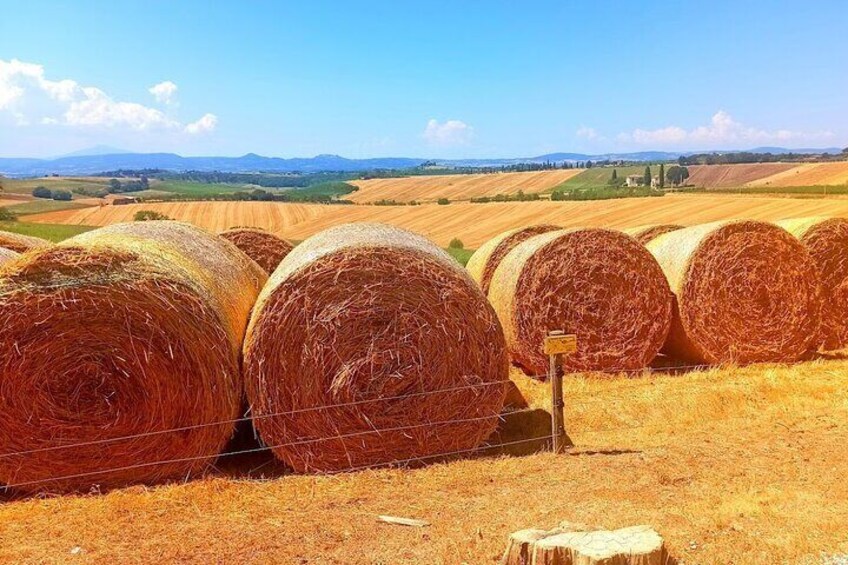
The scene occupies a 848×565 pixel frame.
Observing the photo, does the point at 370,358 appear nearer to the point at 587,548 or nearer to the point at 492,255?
the point at 587,548

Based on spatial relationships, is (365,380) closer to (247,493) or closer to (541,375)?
(247,493)

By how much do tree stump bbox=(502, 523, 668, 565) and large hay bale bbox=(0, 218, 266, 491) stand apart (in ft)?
9.86

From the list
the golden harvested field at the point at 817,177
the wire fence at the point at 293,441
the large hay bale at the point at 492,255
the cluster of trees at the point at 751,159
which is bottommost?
the wire fence at the point at 293,441

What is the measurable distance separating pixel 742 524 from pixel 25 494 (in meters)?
5.34

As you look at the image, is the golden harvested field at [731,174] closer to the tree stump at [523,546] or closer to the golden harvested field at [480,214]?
the golden harvested field at [480,214]

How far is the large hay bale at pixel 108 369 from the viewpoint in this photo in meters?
5.69

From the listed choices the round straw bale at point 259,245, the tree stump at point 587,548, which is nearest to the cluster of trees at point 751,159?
the round straw bale at point 259,245

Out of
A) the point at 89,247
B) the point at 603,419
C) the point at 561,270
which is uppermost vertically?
the point at 89,247

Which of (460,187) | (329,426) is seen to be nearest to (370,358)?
(329,426)

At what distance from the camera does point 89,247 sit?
576 centimetres

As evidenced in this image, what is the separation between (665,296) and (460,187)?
68584 millimetres

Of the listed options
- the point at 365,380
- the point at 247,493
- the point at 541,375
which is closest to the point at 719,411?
the point at 541,375

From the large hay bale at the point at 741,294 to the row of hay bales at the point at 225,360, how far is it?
14.1 ft

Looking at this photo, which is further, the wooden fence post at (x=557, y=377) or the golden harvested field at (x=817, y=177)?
→ the golden harvested field at (x=817, y=177)
